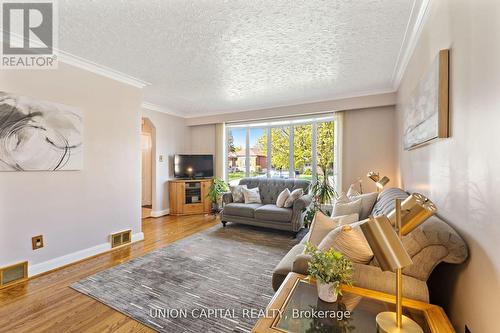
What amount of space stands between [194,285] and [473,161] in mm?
2425

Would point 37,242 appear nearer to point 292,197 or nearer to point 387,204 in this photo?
point 292,197

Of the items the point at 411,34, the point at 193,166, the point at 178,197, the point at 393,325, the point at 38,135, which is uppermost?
the point at 411,34

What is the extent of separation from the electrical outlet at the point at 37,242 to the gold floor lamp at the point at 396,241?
3.34 meters

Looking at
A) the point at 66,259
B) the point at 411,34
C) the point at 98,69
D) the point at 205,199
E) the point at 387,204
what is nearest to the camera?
the point at 387,204

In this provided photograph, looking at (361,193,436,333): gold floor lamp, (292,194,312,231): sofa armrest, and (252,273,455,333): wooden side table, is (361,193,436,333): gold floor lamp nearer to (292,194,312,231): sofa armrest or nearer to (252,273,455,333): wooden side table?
(252,273,455,333): wooden side table

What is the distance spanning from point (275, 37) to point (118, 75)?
7.86 ft

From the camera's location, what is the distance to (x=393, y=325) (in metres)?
0.91

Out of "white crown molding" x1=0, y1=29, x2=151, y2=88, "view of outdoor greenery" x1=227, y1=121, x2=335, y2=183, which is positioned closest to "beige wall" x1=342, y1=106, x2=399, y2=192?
A: "view of outdoor greenery" x1=227, y1=121, x2=335, y2=183

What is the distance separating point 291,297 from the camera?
116cm

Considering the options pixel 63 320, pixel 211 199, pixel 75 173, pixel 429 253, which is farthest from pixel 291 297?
pixel 211 199

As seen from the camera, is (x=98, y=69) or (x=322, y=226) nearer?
(x=322, y=226)

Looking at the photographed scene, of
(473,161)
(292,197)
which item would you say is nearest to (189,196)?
(292,197)

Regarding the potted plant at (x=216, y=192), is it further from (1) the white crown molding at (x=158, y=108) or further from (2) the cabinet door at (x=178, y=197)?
(1) the white crown molding at (x=158, y=108)

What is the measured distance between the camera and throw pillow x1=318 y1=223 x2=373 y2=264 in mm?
1375
